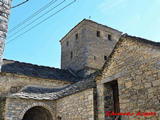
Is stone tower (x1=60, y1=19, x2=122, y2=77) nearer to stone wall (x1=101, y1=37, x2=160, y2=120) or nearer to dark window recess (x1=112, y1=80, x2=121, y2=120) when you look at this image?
dark window recess (x1=112, y1=80, x2=121, y2=120)

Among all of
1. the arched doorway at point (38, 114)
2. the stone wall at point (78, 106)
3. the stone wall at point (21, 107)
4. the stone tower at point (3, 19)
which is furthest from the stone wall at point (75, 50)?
the stone tower at point (3, 19)

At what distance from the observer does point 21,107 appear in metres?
10.9

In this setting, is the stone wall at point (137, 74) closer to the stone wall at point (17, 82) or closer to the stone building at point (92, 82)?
the stone building at point (92, 82)

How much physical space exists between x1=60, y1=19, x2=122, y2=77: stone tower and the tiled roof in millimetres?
1641

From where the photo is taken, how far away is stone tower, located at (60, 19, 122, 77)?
1847 centimetres

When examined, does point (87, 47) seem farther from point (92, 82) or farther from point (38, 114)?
point (92, 82)

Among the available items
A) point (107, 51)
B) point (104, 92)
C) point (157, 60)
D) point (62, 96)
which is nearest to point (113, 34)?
point (107, 51)

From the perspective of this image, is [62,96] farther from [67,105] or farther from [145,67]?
[145,67]

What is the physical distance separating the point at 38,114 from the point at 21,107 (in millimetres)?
2347

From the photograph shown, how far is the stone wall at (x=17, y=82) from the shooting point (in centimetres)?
1393

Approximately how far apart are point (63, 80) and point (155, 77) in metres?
10.7

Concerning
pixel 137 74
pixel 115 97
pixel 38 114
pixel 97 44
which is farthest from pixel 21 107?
pixel 97 44

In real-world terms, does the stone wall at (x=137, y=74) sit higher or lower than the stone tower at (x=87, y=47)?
lower

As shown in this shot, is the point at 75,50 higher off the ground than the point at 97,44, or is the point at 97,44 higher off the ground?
the point at 97,44
